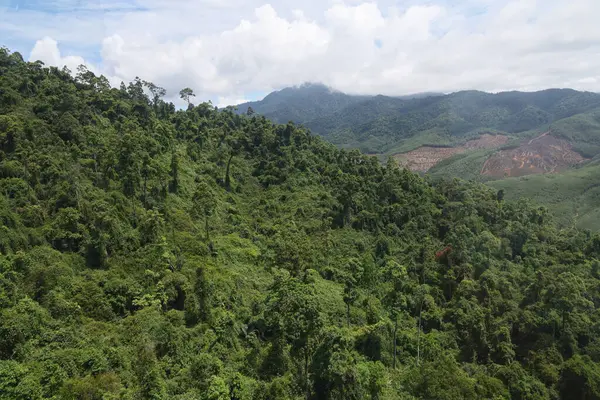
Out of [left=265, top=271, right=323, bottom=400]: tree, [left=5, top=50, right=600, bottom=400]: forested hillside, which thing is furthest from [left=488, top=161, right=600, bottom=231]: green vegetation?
[left=265, top=271, right=323, bottom=400]: tree

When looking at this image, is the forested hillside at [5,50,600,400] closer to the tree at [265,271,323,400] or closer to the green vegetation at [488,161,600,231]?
the tree at [265,271,323,400]

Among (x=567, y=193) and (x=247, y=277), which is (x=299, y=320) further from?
(x=567, y=193)

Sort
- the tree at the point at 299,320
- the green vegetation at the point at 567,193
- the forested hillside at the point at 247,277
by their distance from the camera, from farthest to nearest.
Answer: the green vegetation at the point at 567,193 < the tree at the point at 299,320 < the forested hillside at the point at 247,277

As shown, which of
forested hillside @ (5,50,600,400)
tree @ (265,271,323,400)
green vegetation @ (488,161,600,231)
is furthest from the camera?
green vegetation @ (488,161,600,231)

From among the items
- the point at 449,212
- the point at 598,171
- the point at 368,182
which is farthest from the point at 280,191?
the point at 598,171

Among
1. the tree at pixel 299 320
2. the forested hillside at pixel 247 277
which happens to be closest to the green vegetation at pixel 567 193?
the forested hillside at pixel 247 277

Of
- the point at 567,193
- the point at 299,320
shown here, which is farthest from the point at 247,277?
the point at 567,193

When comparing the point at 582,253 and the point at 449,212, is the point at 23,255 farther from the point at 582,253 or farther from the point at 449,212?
the point at 582,253

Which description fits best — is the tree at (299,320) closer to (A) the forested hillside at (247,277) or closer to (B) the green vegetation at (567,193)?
(A) the forested hillside at (247,277)
